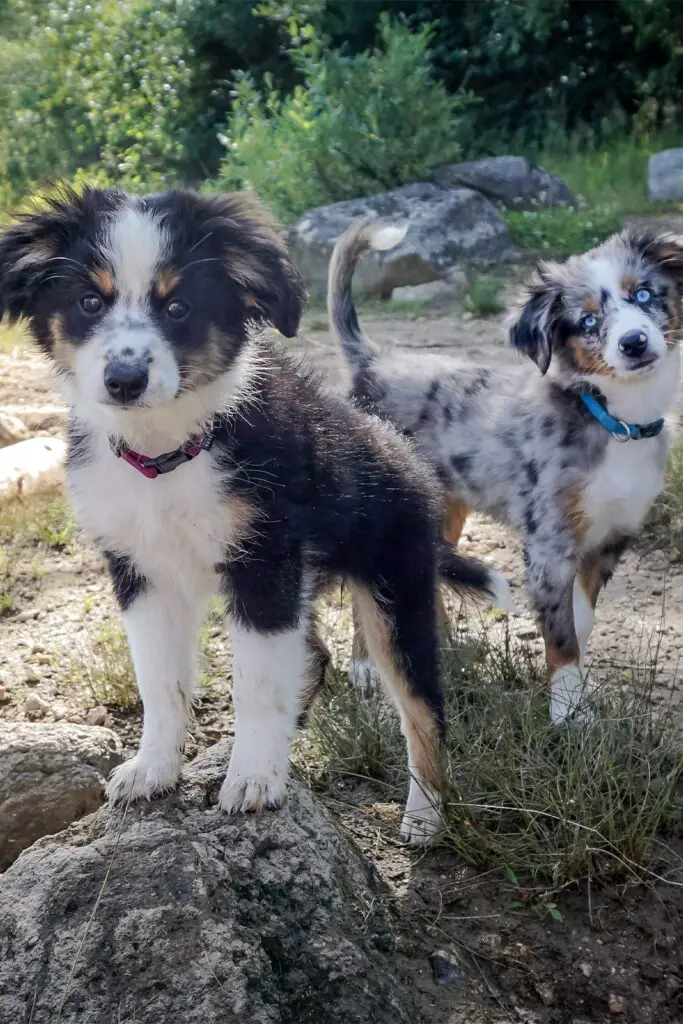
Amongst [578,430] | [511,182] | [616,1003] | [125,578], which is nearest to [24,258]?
[125,578]

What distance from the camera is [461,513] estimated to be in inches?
183

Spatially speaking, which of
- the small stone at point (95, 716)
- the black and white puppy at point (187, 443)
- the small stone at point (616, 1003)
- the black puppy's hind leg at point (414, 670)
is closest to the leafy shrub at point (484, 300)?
the small stone at point (95, 716)

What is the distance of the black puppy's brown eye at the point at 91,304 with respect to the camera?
2.59 metres

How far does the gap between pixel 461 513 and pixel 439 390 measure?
0.52m

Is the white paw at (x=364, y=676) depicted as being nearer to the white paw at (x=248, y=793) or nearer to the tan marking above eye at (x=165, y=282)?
the white paw at (x=248, y=793)

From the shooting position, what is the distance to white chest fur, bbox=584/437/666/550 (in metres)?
3.94

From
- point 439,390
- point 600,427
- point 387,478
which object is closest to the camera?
point 387,478

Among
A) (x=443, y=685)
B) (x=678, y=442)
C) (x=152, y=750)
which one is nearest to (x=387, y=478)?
(x=443, y=685)

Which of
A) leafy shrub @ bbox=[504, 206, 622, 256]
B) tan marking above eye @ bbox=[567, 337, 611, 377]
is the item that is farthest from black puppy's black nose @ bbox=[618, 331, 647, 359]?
leafy shrub @ bbox=[504, 206, 622, 256]

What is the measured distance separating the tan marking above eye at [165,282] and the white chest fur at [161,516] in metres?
0.41

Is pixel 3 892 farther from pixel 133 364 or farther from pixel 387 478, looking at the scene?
pixel 387 478

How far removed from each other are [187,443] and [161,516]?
19 centimetres

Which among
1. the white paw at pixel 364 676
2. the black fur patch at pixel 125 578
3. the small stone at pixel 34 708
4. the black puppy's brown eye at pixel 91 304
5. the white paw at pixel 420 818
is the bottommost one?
the small stone at pixel 34 708

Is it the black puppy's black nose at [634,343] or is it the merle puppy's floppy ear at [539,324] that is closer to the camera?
the black puppy's black nose at [634,343]
